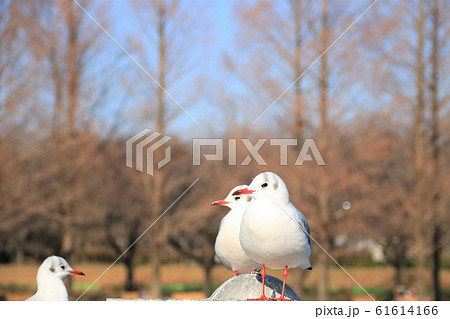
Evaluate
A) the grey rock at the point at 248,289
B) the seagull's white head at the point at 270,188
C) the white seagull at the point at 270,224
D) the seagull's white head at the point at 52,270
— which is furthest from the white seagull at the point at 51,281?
the seagull's white head at the point at 270,188

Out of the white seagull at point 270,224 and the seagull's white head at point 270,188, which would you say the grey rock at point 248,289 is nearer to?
the white seagull at point 270,224

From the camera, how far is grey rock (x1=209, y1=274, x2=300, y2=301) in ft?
14.7

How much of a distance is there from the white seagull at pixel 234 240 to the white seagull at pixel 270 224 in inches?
17.9

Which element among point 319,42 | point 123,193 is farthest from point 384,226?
point 123,193

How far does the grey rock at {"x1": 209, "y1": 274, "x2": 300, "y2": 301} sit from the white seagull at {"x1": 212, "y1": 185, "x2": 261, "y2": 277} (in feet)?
0.33

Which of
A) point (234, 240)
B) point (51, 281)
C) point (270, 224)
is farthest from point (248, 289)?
point (51, 281)

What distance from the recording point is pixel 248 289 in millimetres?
4531

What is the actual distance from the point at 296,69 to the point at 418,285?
15.0 feet

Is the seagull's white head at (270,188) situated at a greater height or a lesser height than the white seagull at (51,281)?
greater

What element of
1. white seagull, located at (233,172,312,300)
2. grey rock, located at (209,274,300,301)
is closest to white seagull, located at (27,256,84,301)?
grey rock, located at (209,274,300,301)

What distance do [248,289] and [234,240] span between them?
353 millimetres

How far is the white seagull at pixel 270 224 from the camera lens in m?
3.94

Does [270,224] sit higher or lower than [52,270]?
higher

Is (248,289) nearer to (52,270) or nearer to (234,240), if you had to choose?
(234,240)
